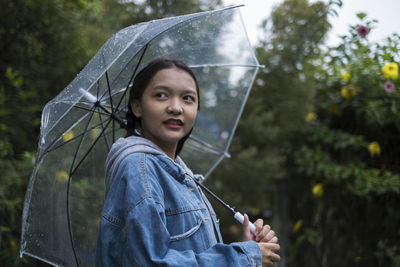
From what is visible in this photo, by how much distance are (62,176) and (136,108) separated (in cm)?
62

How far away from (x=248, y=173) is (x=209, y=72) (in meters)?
4.52

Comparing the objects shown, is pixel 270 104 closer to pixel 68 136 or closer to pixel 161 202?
pixel 68 136

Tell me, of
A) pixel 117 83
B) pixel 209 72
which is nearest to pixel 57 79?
pixel 209 72

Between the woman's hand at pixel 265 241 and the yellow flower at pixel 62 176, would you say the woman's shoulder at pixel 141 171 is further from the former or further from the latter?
the yellow flower at pixel 62 176

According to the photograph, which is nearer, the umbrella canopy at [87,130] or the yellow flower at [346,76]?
the umbrella canopy at [87,130]

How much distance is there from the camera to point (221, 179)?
761 cm

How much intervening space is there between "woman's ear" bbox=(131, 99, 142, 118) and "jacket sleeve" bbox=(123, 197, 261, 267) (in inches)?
18.8

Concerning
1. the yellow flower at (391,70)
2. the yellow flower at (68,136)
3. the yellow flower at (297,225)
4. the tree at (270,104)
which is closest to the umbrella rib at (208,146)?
the yellow flower at (68,136)

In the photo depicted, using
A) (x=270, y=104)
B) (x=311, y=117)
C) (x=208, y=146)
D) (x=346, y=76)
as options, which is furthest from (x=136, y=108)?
(x=270, y=104)

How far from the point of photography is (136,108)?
1645mm

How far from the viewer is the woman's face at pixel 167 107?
5.01 ft

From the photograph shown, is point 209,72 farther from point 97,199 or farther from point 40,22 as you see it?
point 40,22

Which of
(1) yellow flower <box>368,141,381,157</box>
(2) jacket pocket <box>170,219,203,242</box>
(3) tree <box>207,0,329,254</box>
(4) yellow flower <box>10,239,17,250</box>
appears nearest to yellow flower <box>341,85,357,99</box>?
(1) yellow flower <box>368,141,381,157</box>

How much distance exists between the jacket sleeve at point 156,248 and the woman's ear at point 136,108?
0.48 meters
